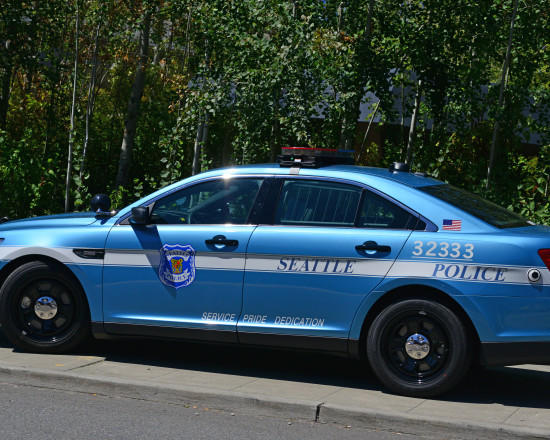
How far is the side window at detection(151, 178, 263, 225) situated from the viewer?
6.61m

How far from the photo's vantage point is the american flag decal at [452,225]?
19.5 ft

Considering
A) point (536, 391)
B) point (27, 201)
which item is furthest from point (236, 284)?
point (27, 201)

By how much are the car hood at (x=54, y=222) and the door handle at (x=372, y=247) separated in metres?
2.39

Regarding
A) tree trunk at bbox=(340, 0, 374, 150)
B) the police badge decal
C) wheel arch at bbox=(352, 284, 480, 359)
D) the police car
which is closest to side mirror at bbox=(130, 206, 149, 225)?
the police car

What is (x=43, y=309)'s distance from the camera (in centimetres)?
700

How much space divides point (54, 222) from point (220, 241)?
1.72 metres

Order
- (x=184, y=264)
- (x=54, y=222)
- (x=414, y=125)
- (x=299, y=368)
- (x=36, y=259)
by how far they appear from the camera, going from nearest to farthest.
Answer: (x=184, y=264) < (x=299, y=368) < (x=36, y=259) < (x=54, y=222) < (x=414, y=125)

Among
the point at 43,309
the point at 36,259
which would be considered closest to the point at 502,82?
the point at 36,259

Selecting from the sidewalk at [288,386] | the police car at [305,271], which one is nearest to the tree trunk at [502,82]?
the sidewalk at [288,386]

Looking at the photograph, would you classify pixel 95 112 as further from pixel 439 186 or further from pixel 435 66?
pixel 439 186

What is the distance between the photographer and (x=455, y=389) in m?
6.30

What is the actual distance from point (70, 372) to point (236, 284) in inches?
55.8

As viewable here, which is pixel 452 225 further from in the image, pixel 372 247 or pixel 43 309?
pixel 43 309

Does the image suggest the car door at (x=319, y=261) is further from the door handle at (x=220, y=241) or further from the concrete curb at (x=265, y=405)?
the concrete curb at (x=265, y=405)
